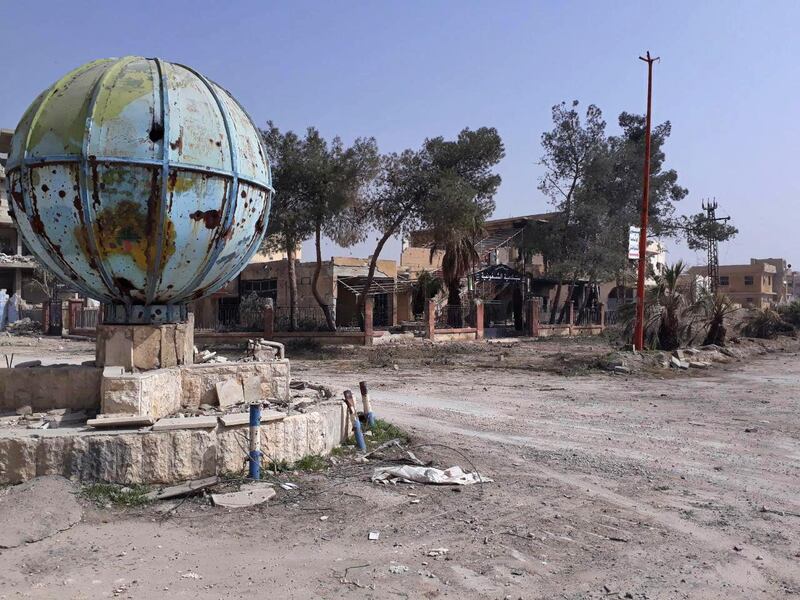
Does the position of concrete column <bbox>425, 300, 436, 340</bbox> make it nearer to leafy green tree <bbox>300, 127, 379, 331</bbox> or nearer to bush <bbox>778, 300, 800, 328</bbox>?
leafy green tree <bbox>300, 127, 379, 331</bbox>

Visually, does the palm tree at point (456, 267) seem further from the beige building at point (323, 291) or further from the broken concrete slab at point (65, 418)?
the broken concrete slab at point (65, 418)

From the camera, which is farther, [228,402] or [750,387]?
[750,387]

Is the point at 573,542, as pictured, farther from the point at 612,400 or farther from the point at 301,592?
the point at 612,400

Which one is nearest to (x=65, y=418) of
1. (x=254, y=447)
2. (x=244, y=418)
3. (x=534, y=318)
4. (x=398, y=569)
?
(x=244, y=418)

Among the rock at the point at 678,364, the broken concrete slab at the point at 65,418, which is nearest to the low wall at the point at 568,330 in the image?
the rock at the point at 678,364

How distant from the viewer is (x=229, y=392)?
7.47 m

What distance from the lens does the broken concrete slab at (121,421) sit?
604 centimetres

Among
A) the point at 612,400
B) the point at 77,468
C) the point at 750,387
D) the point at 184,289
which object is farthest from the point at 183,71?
the point at 750,387

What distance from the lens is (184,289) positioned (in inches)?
286

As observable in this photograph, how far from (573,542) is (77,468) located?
4.14 metres

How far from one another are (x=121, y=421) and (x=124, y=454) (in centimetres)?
33

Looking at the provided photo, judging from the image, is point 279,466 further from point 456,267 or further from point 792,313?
point 792,313

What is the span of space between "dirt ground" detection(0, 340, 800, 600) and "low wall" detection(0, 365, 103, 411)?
1767mm

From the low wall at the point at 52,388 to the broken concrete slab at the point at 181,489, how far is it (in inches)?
65.2
